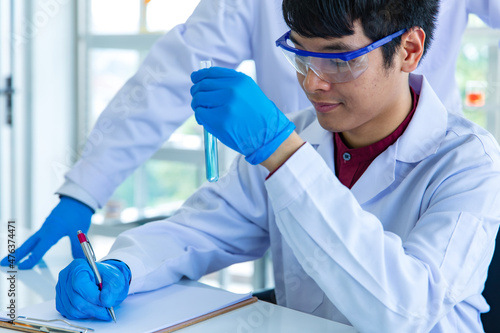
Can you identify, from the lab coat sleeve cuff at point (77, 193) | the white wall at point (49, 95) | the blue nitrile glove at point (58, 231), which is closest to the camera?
the blue nitrile glove at point (58, 231)

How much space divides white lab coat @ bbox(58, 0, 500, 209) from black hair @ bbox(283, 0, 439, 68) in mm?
612

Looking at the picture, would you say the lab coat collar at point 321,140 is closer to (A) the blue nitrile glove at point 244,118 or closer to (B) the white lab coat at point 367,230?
(B) the white lab coat at point 367,230

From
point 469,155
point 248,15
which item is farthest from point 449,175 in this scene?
point 248,15

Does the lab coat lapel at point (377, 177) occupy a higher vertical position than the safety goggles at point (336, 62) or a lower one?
lower

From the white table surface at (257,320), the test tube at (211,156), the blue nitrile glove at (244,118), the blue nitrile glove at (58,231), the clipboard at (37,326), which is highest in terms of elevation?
the blue nitrile glove at (244,118)

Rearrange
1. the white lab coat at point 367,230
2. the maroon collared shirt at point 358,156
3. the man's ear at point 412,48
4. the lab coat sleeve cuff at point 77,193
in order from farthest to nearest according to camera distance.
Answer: the lab coat sleeve cuff at point 77,193 < the maroon collared shirt at point 358,156 < the man's ear at point 412,48 < the white lab coat at point 367,230

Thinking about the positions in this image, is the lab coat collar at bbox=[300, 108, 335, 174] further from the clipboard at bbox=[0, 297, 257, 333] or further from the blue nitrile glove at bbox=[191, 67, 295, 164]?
the clipboard at bbox=[0, 297, 257, 333]

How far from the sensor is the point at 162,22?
383cm

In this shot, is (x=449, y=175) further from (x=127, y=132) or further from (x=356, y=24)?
(x=127, y=132)

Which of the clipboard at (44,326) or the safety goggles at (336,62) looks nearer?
the clipboard at (44,326)

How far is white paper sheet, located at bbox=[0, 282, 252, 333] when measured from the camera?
1.08 m

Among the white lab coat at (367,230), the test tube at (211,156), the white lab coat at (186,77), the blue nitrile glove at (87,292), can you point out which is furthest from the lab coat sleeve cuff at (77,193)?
the test tube at (211,156)

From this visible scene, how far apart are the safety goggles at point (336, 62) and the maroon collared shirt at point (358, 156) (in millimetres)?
234

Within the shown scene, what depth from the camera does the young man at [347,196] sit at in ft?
3.40
